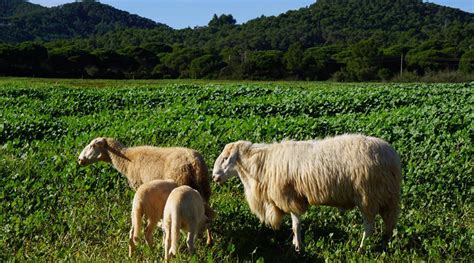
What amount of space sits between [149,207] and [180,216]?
0.69m

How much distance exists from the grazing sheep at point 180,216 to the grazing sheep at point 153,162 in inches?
29.4

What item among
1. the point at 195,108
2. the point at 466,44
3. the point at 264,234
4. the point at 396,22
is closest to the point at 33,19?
the point at 396,22

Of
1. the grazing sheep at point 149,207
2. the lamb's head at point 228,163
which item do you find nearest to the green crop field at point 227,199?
the grazing sheep at point 149,207

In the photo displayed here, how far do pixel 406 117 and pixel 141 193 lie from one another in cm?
915

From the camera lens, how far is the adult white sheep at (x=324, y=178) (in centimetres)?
708

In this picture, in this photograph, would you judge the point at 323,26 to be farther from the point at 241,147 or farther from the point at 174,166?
the point at 174,166

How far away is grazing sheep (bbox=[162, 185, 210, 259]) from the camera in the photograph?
6.39m

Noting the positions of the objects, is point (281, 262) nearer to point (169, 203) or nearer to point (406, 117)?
point (169, 203)

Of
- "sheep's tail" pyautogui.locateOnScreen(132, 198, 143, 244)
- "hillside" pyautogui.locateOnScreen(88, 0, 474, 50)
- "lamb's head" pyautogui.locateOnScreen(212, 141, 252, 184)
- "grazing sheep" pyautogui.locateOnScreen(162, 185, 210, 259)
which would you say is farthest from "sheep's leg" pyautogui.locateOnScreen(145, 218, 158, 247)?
"hillside" pyautogui.locateOnScreen(88, 0, 474, 50)

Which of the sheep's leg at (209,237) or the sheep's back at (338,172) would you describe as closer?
the sheep's back at (338,172)

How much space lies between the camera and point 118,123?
16781 mm

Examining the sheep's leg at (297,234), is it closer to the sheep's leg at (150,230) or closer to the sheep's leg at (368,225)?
the sheep's leg at (368,225)

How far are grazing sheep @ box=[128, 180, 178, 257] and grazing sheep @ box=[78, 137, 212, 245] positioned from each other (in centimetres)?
72

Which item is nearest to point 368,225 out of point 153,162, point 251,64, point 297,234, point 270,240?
point 297,234
